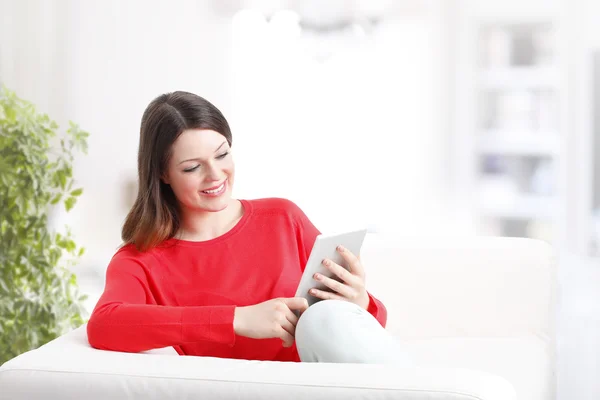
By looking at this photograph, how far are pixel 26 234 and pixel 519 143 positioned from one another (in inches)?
75.1

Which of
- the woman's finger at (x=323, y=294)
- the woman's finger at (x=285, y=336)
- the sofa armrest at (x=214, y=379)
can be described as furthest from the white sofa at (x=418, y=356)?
the woman's finger at (x=323, y=294)

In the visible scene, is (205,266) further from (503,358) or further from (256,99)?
(256,99)

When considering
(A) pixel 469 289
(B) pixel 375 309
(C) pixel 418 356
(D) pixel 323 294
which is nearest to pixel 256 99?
(A) pixel 469 289

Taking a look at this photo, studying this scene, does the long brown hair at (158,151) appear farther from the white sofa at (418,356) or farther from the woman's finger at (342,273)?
the woman's finger at (342,273)

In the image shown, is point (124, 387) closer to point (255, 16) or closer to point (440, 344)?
point (440, 344)

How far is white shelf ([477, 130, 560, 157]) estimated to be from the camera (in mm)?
3121

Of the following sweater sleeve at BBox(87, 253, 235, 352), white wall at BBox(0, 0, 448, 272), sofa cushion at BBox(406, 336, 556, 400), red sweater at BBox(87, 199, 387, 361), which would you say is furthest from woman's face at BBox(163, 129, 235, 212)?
white wall at BBox(0, 0, 448, 272)

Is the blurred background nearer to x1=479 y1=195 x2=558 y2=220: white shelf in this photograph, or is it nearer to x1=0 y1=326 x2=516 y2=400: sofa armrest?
x1=479 y1=195 x2=558 y2=220: white shelf

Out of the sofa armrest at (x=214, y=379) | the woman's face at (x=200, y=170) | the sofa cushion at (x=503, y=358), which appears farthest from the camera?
the sofa cushion at (x=503, y=358)

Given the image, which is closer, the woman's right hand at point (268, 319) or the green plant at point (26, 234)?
the woman's right hand at point (268, 319)

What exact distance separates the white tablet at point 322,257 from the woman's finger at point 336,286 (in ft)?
0.05

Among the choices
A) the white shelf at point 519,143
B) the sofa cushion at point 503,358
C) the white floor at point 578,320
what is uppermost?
the white shelf at point 519,143

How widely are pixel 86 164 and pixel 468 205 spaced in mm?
1729

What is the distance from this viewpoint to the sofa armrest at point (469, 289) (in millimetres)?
2240
